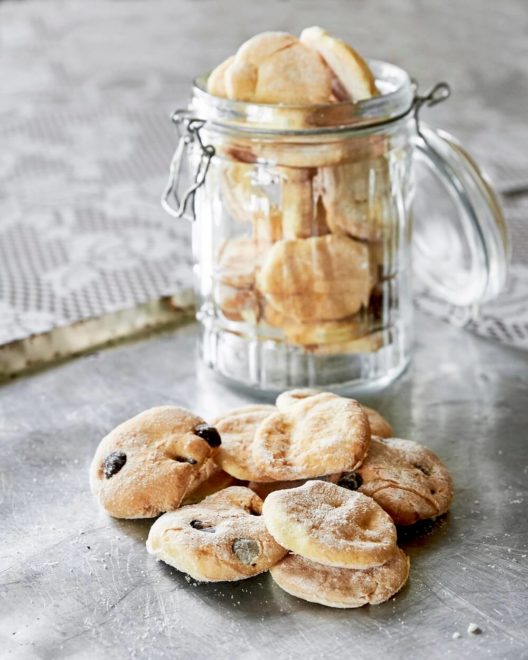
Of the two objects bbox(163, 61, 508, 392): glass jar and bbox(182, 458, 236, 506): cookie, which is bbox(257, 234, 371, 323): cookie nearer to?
bbox(163, 61, 508, 392): glass jar

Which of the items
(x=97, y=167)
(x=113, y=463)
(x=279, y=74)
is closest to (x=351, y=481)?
(x=113, y=463)

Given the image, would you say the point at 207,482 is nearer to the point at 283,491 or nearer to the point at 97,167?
the point at 283,491

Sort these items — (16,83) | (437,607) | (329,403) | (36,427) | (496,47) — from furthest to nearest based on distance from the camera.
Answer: (496,47) → (16,83) → (36,427) → (329,403) → (437,607)

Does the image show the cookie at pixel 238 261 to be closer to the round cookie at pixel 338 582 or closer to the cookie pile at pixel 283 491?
the cookie pile at pixel 283 491

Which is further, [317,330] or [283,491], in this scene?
[317,330]

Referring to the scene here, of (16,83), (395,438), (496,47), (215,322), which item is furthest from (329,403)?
(496,47)

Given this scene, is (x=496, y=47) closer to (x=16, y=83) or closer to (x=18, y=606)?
(x=16, y=83)
